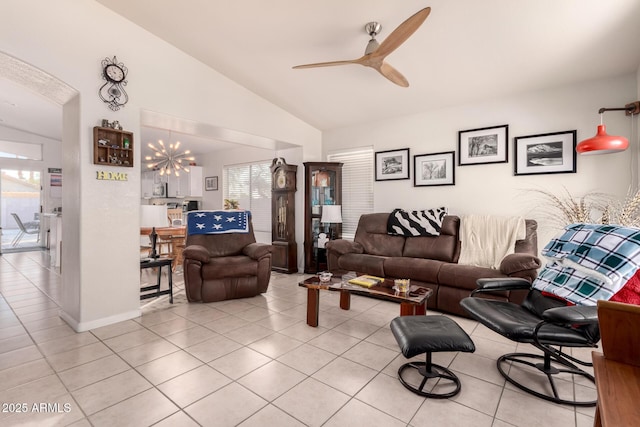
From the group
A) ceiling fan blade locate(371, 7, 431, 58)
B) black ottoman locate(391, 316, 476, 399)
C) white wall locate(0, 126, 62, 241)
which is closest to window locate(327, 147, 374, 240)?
ceiling fan blade locate(371, 7, 431, 58)

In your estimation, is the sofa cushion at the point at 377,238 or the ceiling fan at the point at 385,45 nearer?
the ceiling fan at the point at 385,45

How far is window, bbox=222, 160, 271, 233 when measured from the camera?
701 centimetres

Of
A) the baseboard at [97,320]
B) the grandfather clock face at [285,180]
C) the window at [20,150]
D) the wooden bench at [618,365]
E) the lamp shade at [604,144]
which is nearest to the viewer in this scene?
the wooden bench at [618,365]

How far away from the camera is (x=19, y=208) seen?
7.65 meters

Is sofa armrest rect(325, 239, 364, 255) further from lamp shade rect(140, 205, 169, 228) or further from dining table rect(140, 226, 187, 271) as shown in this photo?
dining table rect(140, 226, 187, 271)

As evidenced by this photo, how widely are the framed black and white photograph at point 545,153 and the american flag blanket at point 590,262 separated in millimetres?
1451

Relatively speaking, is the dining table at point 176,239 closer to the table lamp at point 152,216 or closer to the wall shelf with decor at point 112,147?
the table lamp at point 152,216

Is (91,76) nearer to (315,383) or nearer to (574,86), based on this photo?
(315,383)

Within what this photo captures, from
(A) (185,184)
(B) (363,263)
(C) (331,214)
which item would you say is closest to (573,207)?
(B) (363,263)

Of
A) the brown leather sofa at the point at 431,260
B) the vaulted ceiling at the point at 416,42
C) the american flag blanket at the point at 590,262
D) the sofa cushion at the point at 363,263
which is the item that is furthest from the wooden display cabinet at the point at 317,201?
the american flag blanket at the point at 590,262

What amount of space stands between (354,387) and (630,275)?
6.27ft

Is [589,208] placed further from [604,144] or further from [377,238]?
[377,238]

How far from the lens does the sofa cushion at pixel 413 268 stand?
3.56 meters

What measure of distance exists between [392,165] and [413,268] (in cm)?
187
